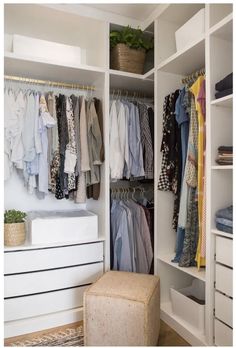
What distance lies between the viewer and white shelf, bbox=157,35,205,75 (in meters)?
1.65

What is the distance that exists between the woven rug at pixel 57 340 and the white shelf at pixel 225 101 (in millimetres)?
1688

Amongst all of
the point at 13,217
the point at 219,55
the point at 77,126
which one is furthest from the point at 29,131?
the point at 219,55

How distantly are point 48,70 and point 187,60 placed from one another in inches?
40.4

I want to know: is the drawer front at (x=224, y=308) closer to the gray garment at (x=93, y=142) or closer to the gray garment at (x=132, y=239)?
the gray garment at (x=132, y=239)

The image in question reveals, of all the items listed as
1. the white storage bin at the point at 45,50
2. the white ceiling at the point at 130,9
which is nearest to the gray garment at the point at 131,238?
the white storage bin at the point at 45,50

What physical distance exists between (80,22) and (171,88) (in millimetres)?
878

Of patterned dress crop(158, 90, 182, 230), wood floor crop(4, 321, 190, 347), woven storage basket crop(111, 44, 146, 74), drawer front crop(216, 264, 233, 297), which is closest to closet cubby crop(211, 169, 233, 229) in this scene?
drawer front crop(216, 264, 233, 297)

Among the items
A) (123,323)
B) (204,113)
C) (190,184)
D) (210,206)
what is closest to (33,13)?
(204,113)

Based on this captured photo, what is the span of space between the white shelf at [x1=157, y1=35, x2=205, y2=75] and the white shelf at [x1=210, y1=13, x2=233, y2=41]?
8cm

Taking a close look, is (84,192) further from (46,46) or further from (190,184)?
(46,46)

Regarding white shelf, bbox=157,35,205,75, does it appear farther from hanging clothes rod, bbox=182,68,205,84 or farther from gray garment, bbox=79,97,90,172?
gray garment, bbox=79,97,90,172

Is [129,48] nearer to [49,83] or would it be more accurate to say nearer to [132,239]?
[49,83]

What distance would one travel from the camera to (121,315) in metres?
1.50

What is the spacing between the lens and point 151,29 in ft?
7.05
